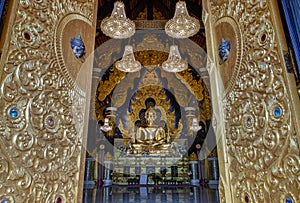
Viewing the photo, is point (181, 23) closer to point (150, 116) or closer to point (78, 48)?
point (78, 48)

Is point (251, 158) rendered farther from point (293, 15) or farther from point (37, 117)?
point (37, 117)

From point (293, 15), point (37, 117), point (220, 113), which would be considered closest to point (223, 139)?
point (220, 113)

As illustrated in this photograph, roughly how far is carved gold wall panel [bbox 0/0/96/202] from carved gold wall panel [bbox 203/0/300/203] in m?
1.00

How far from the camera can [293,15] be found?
949 millimetres

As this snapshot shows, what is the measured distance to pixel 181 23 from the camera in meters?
3.32

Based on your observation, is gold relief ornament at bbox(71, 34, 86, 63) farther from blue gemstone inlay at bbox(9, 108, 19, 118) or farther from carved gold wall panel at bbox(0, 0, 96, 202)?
blue gemstone inlay at bbox(9, 108, 19, 118)

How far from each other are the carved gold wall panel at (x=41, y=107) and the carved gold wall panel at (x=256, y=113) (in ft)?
3.29

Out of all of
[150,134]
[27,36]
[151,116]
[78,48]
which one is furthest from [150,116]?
[27,36]

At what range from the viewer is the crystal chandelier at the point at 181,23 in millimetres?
3232

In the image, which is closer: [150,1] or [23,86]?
[23,86]

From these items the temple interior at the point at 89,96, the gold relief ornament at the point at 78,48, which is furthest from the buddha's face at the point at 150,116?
the gold relief ornament at the point at 78,48

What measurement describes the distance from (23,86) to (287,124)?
127cm

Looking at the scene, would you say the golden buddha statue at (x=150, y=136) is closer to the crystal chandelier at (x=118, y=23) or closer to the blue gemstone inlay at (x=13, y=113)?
the crystal chandelier at (x=118, y=23)

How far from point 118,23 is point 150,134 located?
446cm
